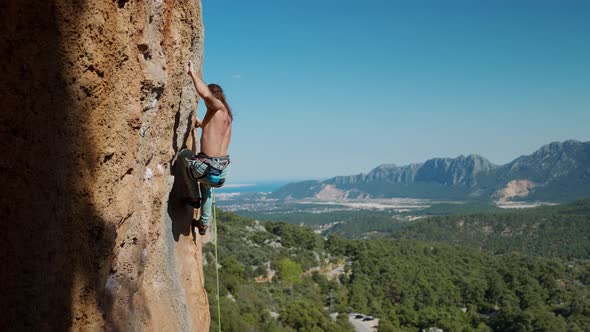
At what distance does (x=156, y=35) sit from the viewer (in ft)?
17.9

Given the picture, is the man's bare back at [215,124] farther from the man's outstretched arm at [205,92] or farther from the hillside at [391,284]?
the hillside at [391,284]

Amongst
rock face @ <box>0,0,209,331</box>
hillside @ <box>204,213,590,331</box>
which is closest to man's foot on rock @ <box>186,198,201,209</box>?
rock face @ <box>0,0,209,331</box>

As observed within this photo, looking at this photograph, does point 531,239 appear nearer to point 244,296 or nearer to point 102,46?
point 244,296

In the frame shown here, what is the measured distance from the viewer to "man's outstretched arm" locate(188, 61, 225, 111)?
664 centimetres

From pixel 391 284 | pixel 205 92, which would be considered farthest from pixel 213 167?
pixel 391 284

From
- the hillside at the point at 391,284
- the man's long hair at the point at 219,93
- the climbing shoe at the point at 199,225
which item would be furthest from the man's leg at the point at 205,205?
the hillside at the point at 391,284

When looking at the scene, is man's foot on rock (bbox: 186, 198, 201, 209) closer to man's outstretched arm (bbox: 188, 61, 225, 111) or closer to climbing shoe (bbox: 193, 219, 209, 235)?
climbing shoe (bbox: 193, 219, 209, 235)

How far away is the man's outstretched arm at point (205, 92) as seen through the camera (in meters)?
6.64

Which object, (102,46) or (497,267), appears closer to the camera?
(102,46)

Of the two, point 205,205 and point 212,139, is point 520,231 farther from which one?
point 212,139

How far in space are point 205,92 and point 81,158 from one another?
2.96 meters

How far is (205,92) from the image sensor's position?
22.1 feet

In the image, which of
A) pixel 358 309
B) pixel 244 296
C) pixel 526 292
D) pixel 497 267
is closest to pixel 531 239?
pixel 497 267

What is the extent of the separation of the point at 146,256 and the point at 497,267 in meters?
76.9
